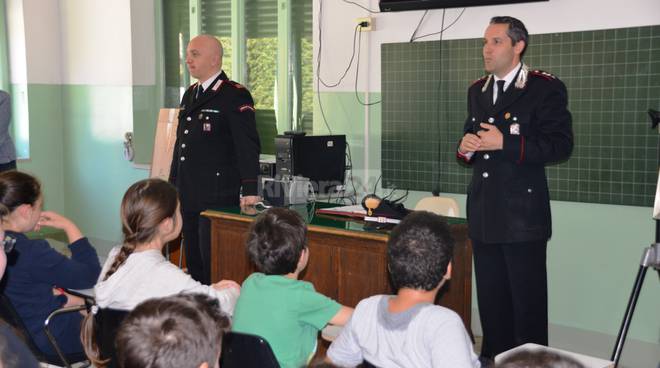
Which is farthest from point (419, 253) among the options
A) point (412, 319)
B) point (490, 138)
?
point (490, 138)

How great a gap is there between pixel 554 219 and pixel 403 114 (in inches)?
47.2

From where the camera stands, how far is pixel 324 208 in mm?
4418

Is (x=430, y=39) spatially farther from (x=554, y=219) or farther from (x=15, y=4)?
(x=15, y=4)

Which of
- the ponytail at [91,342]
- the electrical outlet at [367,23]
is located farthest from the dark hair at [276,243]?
the electrical outlet at [367,23]

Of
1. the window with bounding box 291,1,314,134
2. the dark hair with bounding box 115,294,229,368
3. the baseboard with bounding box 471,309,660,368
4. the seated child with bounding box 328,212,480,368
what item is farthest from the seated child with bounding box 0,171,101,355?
the window with bounding box 291,1,314,134

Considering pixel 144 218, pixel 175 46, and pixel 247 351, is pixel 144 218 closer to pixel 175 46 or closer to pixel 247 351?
pixel 247 351

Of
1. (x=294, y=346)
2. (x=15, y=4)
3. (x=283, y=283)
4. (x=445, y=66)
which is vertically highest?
(x=15, y=4)

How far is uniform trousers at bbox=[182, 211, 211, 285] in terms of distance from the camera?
14.9 feet

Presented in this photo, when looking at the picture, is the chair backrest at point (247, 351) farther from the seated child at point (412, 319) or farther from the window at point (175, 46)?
the window at point (175, 46)

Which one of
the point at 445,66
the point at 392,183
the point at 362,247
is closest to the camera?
the point at 362,247

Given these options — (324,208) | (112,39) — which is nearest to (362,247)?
(324,208)

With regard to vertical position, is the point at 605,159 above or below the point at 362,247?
above

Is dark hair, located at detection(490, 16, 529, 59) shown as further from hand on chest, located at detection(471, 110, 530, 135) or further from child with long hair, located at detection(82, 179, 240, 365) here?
child with long hair, located at detection(82, 179, 240, 365)

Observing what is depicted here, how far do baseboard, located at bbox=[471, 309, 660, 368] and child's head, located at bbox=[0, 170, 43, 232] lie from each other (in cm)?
293
